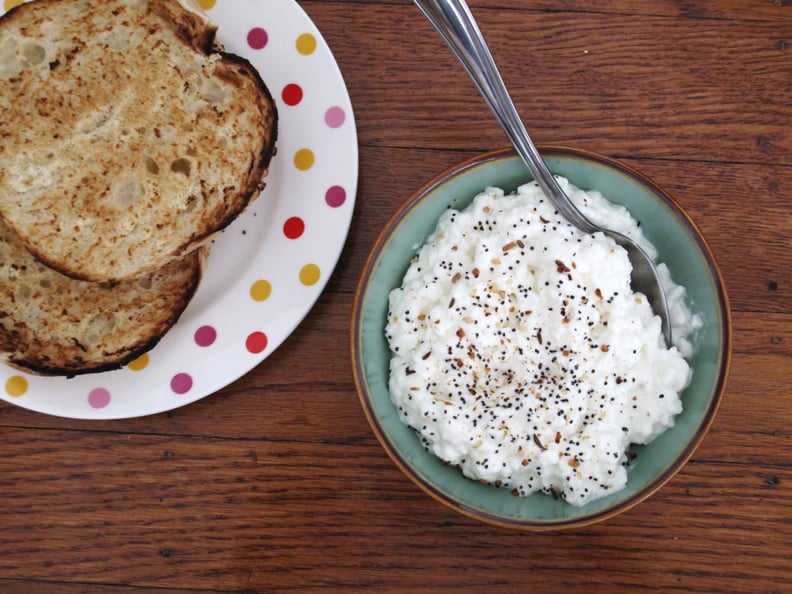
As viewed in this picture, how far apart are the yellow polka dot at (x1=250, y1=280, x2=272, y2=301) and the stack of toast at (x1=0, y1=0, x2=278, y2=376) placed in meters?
0.14

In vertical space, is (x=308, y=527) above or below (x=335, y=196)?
below

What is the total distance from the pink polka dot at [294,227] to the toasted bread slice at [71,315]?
19cm

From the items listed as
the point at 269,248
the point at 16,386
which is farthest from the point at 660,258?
the point at 16,386

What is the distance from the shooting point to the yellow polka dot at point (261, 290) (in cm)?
141

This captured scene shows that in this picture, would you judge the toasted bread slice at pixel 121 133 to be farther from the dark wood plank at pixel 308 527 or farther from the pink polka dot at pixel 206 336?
the dark wood plank at pixel 308 527

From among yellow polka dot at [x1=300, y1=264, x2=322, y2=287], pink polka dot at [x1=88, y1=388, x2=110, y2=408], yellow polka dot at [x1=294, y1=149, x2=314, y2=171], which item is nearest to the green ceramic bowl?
yellow polka dot at [x1=300, y1=264, x2=322, y2=287]

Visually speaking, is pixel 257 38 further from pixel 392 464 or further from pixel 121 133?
pixel 392 464

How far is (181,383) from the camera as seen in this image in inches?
55.7

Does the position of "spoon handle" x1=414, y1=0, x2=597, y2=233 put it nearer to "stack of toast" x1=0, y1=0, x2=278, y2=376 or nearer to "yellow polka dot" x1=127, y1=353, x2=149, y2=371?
"stack of toast" x1=0, y1=0, x2=278, y2=376

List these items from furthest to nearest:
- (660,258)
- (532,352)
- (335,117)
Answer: (335,117) → (660,258) → (532,352)

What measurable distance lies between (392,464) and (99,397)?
628mm

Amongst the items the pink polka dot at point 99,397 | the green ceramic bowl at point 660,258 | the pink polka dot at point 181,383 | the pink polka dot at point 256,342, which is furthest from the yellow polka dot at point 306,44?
the pink polka dot at point 99,397

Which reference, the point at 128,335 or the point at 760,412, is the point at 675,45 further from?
the point at 128,335

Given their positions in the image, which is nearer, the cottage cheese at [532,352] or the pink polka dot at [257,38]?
the cottage cheese at [532,352]
